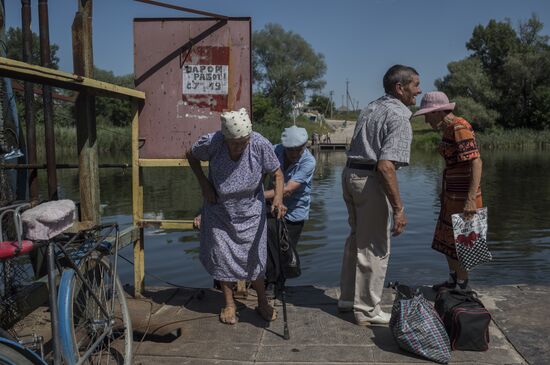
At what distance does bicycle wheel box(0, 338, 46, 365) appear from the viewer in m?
2.45

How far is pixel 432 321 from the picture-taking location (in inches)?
147

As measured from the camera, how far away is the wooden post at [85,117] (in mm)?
4594

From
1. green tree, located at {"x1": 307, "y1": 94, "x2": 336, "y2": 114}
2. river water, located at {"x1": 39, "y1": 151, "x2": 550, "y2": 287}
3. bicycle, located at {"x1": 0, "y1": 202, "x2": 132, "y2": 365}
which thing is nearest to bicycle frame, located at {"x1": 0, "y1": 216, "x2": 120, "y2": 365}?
bicycle, located at {"x1": 0, "y1": 202, "x2": 132, "y2": 365}

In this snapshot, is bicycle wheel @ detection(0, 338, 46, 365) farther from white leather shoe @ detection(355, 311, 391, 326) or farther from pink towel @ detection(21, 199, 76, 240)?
white leather shoe @ detection(355, 311, 391, 326)

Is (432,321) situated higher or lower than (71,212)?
lower

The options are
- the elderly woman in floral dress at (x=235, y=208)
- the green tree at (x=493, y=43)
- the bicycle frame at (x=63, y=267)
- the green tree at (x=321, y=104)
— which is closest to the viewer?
the bicycle frame at (x=63, y=267)

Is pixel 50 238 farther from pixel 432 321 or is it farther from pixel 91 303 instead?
pixel 432 321

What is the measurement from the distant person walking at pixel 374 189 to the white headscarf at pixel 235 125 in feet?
2.79

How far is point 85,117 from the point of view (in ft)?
15.0

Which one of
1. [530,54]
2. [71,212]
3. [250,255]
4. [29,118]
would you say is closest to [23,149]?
[29,118]

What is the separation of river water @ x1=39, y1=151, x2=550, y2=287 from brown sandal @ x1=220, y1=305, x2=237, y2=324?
141 cm

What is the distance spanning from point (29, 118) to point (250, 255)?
4.15 metres

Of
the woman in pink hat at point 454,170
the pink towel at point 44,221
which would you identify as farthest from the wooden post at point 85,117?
the woman in pink hat at point 454,170

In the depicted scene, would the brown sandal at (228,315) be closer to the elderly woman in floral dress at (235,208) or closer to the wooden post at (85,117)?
the elderly woman in floral dress at (235,208)
